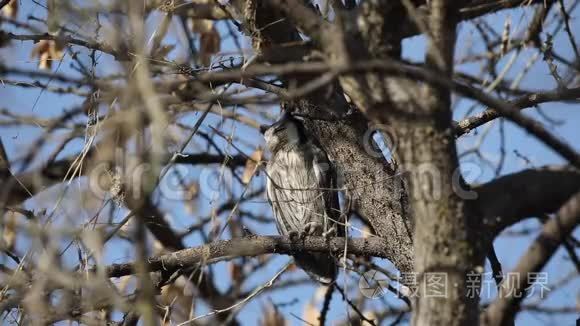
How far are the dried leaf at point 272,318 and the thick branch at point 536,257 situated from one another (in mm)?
2860

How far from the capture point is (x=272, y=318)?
15.8 feet

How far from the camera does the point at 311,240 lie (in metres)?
3.71

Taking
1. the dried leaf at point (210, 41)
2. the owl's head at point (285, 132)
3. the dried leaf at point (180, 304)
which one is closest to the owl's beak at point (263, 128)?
the owl's head at point (285, 132)

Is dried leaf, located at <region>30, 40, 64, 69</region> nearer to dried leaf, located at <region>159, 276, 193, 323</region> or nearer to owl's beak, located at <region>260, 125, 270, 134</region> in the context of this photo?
owl's beak, located at <region>260, 125, 270, 134</region>

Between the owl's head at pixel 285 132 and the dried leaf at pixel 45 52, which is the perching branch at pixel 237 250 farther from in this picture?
the dried leaf at pixel 45 52

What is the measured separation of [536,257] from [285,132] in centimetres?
320

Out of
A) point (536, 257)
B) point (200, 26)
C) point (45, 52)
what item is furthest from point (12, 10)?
point (536, 257)

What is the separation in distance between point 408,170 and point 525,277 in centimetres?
42

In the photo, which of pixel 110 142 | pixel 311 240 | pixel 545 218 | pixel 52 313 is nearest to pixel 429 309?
pixel 545 218

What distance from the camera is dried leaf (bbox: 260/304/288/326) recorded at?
15.7 ft

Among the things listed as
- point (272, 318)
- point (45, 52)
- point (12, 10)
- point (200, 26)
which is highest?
Answer: point (12, 10)

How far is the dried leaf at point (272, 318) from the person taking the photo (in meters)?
4.78

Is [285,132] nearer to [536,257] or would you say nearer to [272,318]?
[272,318]

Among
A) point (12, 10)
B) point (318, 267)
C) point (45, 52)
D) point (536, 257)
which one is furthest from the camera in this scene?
point (318, 267)
